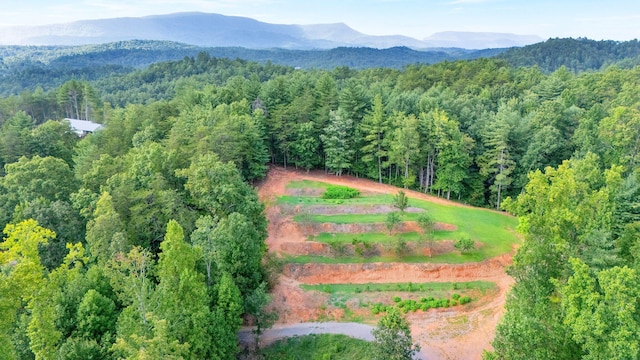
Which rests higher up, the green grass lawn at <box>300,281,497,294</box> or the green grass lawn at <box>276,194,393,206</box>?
the green grass lawn at <box>276,194,393,206</box>

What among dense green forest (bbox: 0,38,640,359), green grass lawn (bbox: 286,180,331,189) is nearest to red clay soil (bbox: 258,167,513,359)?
dense green forest (bbox: 0,38,640,359)

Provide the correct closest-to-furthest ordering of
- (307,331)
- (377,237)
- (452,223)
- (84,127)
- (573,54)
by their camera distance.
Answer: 1. (307,331)
2. (377,237)
3. (452,223)
4. (84,127)
5. (573,54)

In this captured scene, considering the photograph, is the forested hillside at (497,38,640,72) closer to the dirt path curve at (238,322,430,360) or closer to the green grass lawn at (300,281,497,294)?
the green grass lawn at (300,281,497,294)

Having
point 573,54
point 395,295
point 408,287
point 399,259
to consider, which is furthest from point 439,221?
point 573,54

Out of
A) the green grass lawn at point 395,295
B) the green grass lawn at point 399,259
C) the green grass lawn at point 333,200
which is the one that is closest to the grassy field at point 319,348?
the green grass lawn at point 395,295

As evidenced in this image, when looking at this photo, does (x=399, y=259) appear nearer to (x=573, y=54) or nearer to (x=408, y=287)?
(x=408, y=287)

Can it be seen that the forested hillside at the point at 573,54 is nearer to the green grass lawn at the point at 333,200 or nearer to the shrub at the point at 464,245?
the green grass lawn at the point at 333,200

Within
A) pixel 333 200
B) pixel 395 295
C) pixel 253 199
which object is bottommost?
pixel 395 295
